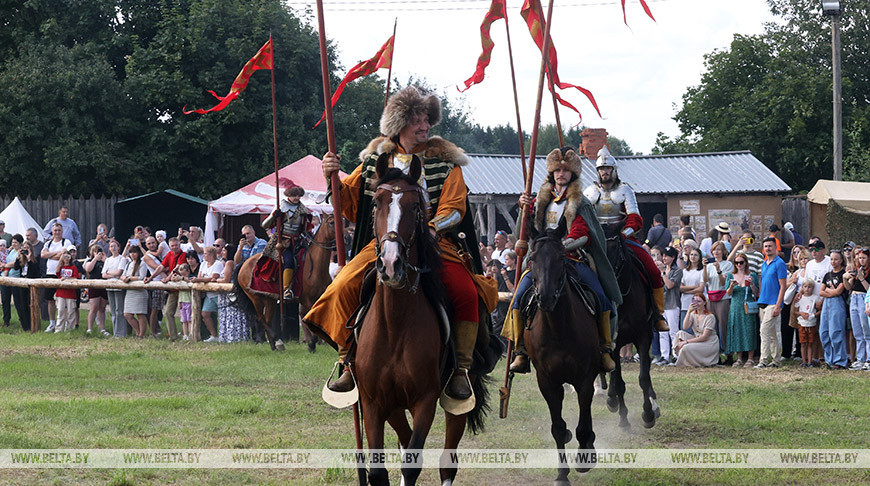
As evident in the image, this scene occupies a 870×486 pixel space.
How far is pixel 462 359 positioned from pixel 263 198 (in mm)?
17243

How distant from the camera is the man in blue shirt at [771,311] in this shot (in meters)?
13.9

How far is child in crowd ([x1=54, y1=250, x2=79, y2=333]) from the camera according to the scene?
1881 cm

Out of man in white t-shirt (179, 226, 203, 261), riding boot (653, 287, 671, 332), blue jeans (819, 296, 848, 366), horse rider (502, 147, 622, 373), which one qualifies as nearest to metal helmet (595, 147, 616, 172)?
riding boot (653, 287, 671, 332)

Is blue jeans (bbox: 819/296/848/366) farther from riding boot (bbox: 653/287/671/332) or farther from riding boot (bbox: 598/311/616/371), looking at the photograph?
riding boot (bbox: 598/311/616/371)

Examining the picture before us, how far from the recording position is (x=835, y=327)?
13445 millimetres

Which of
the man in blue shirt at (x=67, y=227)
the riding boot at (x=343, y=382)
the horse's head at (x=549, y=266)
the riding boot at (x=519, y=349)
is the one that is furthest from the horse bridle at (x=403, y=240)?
the man in blue shirt at (x=67, y=227)

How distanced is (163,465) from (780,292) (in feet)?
31.4

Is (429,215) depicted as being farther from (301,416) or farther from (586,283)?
(301,416)

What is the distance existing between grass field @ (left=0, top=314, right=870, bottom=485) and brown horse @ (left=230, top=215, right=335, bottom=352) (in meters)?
1.22

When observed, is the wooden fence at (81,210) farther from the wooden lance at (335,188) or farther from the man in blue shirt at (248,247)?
the wooden lance at (335,188)

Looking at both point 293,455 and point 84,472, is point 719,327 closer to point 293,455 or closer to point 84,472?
point 293,455

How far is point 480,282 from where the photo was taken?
6699 mm

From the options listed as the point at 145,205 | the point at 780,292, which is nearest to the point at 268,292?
the point at 780,292

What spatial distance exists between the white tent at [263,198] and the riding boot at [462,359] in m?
15.8
